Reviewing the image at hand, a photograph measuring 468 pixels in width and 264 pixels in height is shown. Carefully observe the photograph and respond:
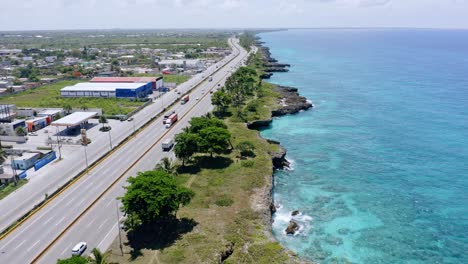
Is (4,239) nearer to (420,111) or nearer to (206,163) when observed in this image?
(206,163)

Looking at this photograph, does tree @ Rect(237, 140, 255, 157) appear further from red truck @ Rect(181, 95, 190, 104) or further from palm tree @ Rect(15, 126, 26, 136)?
palm tree @ Rect(15, 126, 26, 136)

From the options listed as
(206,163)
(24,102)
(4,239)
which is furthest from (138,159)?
(24,102)

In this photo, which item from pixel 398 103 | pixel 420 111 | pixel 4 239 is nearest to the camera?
pixel 4 239

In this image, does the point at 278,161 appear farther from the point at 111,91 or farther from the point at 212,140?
the point at 111,91

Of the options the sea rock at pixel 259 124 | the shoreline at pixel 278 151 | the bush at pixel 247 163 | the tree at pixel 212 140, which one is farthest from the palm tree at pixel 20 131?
the sea rock at pixel 259 124

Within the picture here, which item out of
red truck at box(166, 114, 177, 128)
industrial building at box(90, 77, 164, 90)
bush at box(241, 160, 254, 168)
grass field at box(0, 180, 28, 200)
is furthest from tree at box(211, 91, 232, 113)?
grass field at box(0, 180, 28, 200)

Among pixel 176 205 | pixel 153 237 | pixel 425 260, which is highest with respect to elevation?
pixel 176 205

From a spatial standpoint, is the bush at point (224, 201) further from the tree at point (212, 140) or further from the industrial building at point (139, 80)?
the industrial building at point (139, 80)
